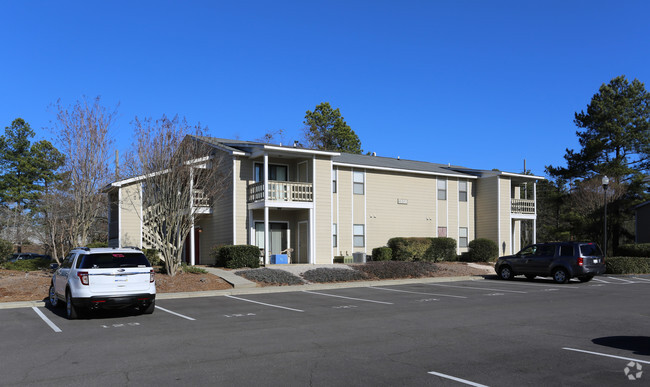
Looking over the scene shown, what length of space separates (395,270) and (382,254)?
14.4 feet

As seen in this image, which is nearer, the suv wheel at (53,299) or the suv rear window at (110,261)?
the suv rear window at (110,261)

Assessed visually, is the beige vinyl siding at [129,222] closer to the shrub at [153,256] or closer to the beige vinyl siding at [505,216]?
the shrub at [153,256]

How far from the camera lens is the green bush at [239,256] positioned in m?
24.5

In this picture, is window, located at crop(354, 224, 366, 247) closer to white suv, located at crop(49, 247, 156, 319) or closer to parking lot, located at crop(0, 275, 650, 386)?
parking lot, located at crop(0, 275, 650, 386)

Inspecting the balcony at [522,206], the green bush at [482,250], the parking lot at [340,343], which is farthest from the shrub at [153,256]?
the balcony at [522,206]

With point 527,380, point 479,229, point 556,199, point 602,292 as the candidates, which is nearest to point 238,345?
point 527,380

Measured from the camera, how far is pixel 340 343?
380 inches

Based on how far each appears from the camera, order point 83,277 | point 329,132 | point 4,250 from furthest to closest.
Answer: point 329,132 → point 4,250 → point 83,277

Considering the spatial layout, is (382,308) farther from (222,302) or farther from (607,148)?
(607,148)

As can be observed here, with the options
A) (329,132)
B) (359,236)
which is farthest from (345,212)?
(329,132)

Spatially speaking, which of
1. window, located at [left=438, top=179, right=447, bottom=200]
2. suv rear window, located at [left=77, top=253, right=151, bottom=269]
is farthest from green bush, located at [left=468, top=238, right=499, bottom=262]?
suv rear window, located at [left=77, top=253, right=151, bottom=269]

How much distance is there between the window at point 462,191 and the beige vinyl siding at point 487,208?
97 centimetres

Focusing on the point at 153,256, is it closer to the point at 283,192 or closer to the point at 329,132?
the point at 283,192

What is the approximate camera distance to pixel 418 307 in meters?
15.0
